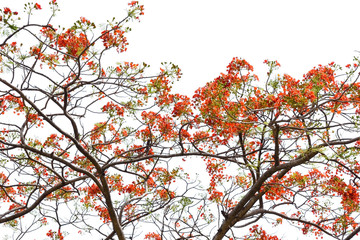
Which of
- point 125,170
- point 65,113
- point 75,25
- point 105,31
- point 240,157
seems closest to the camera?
point 75,25

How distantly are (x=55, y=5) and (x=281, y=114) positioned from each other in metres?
3.27

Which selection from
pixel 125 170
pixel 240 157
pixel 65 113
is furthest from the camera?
pixel 125 170

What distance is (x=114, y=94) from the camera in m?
5.24

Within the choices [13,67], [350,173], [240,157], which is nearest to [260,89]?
[240,157]

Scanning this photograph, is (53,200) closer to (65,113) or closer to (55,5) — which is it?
(65,113)

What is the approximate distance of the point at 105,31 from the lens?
188 inches

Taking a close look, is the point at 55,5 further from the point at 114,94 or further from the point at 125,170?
the point at 125,170

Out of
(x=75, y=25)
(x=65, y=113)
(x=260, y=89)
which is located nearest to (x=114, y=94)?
(x=65, y=113)

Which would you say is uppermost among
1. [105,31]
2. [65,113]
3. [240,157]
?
[105,31]

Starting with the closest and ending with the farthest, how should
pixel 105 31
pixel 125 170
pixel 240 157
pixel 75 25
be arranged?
pixel 75 25, pixel 105 31, pixel 240 157, pixel 125 170

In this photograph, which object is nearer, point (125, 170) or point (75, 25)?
point (75, 25)

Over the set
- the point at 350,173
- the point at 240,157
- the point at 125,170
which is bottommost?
the point at 350,173

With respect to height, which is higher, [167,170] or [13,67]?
[13,67]

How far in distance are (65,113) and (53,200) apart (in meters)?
2.50
